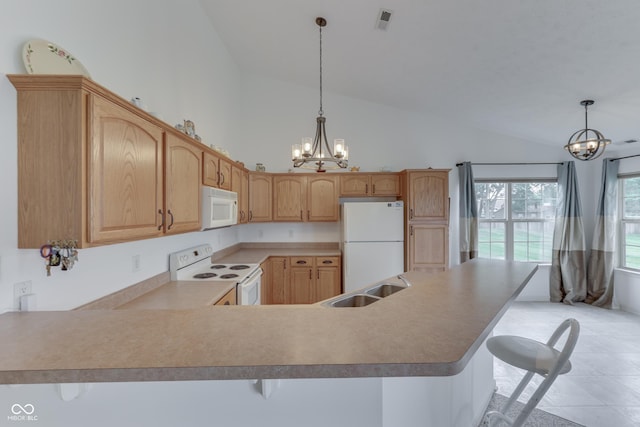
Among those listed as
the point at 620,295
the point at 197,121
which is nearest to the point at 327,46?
the point at 197,121

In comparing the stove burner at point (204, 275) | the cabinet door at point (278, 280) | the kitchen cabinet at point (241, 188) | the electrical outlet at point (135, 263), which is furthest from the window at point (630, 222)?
the electrical outlet at point (135, 263)

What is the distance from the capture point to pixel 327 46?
321 cm

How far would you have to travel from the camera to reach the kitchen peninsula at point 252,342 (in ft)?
2.69

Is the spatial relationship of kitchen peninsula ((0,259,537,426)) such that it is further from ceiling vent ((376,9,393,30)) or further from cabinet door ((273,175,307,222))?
cabinet door ((273,175,307,222))

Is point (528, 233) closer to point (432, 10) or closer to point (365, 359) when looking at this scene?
point (432, 10)

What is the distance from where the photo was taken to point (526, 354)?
1335mm

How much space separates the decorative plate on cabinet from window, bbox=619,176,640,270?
248 inches

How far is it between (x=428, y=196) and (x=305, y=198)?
1811mm

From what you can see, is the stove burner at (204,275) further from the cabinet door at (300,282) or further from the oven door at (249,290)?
the cabinet door at (300,282)

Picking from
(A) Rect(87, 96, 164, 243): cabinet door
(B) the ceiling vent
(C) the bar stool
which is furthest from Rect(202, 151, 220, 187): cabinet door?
(C) the bar stool

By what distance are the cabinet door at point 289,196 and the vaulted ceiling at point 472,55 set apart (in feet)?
5.24

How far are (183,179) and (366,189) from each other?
282 cm

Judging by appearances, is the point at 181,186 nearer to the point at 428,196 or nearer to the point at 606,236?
the point at 428,196

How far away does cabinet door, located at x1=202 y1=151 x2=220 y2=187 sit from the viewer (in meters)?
Result: 2.39
